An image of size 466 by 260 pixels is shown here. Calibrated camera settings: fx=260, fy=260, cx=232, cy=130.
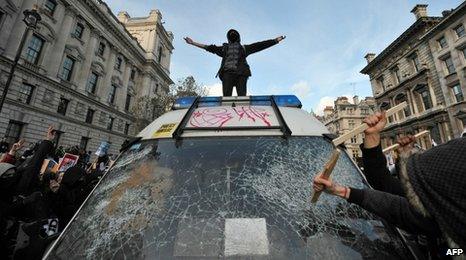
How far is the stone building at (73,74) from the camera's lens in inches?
763

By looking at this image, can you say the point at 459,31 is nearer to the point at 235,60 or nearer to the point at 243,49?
the point at 243,49

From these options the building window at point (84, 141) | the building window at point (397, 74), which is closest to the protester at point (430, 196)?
the building window at point (84, 141)

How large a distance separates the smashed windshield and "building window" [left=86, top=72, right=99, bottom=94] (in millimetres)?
29578

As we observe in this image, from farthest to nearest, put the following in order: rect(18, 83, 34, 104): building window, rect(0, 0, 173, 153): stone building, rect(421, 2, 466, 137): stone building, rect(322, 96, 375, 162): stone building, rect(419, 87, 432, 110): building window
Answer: rect(322, 96, 375, 162): stone building
rect(419, 87, 432, 110): building window
rect(421, 2, 466, 137): stone building
rect(18, 83, 34, 104): building window
rect(0, 0, 173, 153): stone building

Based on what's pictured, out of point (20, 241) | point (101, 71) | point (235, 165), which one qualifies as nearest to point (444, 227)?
point (235, 165)

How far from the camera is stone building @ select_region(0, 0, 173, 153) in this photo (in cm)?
1939

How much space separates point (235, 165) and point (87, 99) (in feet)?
94.7

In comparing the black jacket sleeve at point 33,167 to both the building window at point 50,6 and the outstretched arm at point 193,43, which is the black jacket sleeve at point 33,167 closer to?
the outstretched arm at point 193,43

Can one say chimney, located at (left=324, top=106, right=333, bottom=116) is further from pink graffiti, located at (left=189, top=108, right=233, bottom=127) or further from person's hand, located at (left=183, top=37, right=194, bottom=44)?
pink graffiti, located at (left=189, top=108, right=233, bottom=127)

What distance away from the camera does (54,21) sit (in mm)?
22594

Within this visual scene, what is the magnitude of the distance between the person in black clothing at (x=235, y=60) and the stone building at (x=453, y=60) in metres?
28.4

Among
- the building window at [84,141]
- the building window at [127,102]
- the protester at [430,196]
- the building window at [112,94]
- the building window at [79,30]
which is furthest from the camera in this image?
the building window at [127,102]

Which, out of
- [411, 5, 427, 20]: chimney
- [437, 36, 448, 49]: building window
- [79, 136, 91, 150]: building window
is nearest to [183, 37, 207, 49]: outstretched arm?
[79, 136, 91, 150]: building window

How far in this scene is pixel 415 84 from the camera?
29.9 m
